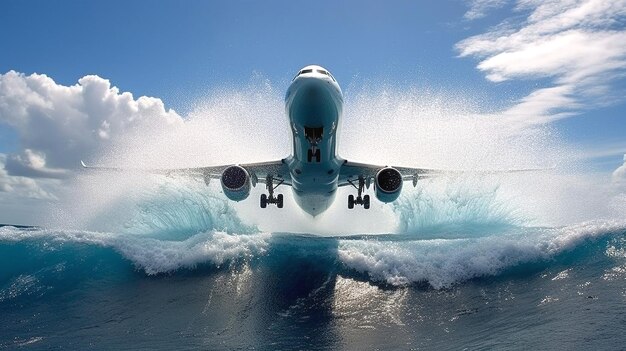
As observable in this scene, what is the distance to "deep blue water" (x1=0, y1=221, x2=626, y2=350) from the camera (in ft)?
44.2

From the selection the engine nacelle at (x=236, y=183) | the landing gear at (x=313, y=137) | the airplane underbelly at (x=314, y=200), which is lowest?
the airplane underbelly at (x=314, y=200)

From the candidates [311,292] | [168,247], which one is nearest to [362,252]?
[311,292]

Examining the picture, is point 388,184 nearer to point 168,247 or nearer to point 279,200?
point 279,200

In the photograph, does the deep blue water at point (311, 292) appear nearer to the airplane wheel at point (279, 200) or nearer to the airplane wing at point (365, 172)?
the airplane wheel at point (279, 200)

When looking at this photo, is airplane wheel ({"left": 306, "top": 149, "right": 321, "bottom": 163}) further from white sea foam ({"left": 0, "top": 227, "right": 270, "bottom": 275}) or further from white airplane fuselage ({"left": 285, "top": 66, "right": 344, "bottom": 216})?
white sea foam ({"left": 0, "top": 227, "right": 270, "bottom": 275})

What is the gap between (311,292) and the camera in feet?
62.8

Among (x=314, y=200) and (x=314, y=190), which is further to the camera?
(x=314, y=200)

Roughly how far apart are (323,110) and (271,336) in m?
11.1

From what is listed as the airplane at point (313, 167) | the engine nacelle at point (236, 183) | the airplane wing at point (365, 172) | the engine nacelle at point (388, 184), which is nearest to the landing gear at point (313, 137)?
the airplane at point (313, 167)

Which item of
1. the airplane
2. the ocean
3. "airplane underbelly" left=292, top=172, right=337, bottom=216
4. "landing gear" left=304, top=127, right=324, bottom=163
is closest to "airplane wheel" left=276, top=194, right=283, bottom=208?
the airplane

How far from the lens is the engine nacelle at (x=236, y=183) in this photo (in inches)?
1019

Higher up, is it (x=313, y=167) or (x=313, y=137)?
(x=313, y=137)

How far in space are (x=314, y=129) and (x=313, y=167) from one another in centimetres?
393

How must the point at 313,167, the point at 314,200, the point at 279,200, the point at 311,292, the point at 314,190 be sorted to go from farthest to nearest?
the point at 279,200 → the point at 314,200 → the point at 314,190 → the point at 313,167 → the point at 311,292
